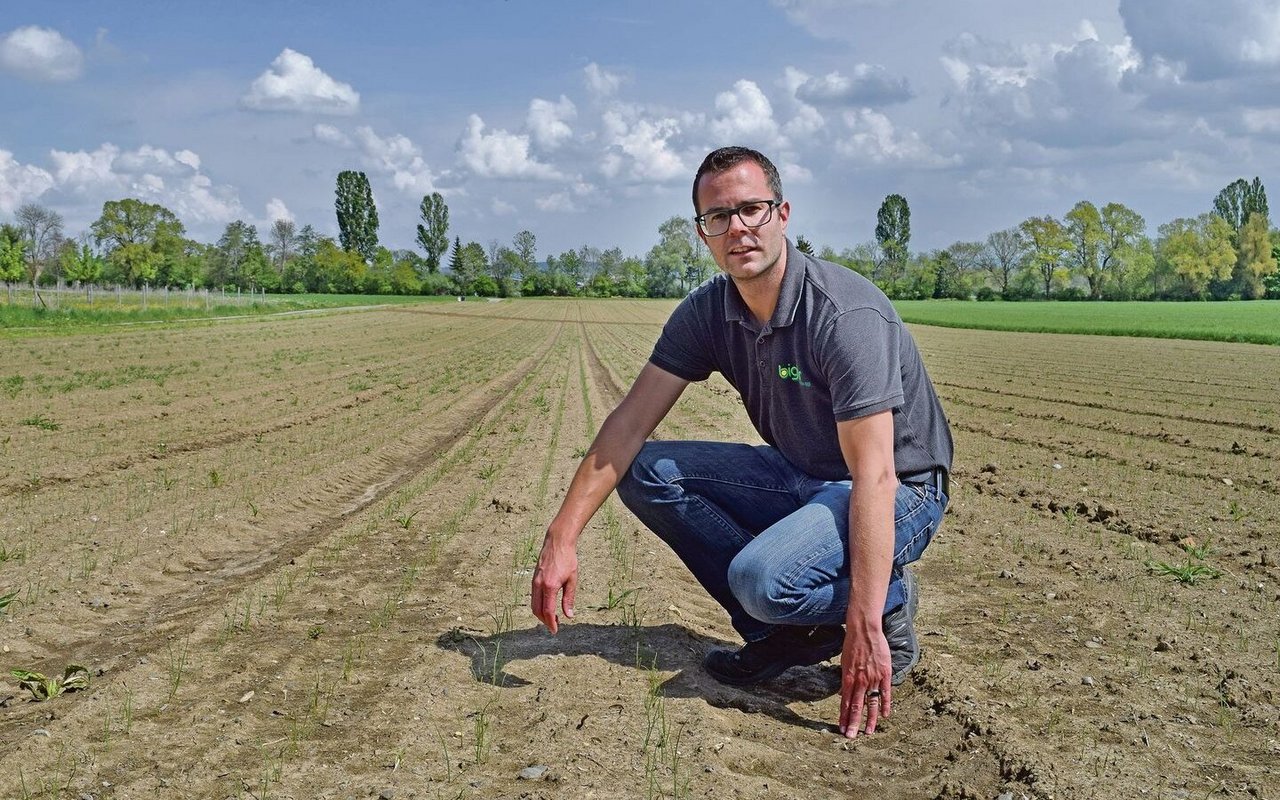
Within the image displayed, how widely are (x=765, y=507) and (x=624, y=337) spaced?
1258 inches

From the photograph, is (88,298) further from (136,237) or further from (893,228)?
(893,228)

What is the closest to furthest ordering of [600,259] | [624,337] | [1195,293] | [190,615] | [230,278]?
[190,615] → [624,337] → [1195,293] → [230,278] → [600,259]

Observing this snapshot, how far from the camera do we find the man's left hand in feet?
10.1

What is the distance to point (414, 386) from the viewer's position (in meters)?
16.1

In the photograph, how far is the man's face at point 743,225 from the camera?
3367 mm

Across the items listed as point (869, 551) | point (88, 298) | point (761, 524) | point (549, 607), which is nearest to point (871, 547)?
point (869, 551)

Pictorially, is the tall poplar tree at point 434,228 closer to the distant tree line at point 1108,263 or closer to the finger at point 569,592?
the distant tree line at point 1108,263

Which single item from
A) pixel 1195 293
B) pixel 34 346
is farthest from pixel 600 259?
pixel 34 346

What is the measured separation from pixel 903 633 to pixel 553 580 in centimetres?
126

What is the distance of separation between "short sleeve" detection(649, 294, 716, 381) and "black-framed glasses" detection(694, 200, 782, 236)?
1.38 feet

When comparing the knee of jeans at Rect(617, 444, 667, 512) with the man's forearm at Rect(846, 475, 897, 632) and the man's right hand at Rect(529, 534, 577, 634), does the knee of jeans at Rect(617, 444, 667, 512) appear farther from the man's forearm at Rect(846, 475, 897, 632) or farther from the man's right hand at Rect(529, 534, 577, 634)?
the man's forearm at Rect(846, 475, 897, 632)

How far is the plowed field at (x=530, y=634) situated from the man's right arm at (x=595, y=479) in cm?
41

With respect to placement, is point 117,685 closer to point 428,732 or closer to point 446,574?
point 428,732

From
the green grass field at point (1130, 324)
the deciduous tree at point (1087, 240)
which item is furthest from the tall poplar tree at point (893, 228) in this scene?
the green grass field at point (1130, 324)
